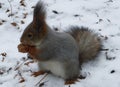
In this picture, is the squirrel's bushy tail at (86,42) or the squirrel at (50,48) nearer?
the squirrel at (50,48)

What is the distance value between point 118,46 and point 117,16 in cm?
53

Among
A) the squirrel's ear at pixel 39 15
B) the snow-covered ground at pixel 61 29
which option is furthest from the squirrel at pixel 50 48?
the snow-covered ground at pixel 61 29

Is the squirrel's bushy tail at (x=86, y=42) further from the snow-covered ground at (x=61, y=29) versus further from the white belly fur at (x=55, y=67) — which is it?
the white belly fur at (x=55, y=67)

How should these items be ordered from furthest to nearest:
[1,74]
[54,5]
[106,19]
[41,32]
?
[54,5]
[106,19]
[1,74]
[41,32]

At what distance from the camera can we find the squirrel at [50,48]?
108 inches

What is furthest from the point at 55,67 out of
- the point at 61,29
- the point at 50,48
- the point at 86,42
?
the point at 61,29

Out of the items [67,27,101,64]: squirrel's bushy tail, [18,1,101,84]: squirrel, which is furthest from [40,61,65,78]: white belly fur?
[67,27,101,64]: squirrel's bushy tail

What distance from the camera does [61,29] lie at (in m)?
3.56

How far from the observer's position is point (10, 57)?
3209 millimetres

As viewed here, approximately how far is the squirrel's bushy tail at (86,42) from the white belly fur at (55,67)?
0.26m

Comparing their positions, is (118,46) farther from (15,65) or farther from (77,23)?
(15,65)

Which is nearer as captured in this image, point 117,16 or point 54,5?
point 117,16

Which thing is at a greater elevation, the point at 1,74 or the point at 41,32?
the point at 41,32

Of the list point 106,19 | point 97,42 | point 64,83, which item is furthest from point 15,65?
point 106,19
